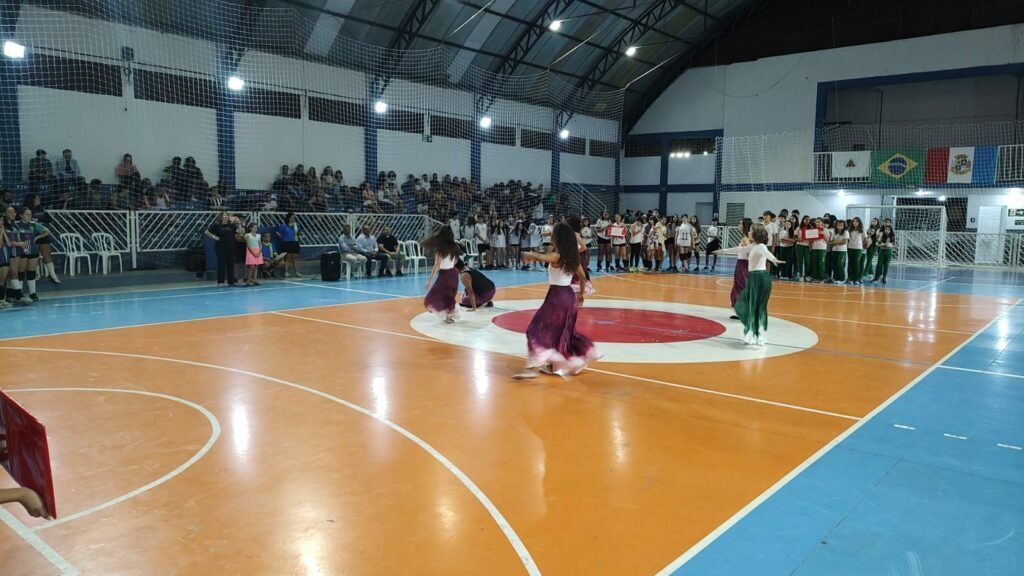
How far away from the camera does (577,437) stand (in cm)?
530

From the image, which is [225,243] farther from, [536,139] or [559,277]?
[536,139]

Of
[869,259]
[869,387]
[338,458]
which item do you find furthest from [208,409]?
[869,259]

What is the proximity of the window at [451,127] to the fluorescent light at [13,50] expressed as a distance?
13.3 m

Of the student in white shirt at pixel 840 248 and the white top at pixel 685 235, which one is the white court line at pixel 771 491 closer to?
the student in white shirt at pixel 840 248

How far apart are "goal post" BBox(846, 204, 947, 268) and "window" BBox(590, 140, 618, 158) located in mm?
11963

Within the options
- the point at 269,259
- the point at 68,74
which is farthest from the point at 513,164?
the point at 68,74

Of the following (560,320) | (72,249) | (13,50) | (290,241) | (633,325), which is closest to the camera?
(560,320)

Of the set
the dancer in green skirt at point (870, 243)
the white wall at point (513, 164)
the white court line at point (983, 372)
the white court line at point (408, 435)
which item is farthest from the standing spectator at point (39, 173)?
the dancer in green skirt at point (870, 243)

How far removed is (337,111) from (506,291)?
11.2 meters

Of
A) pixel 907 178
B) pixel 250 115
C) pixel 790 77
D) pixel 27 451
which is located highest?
pixel 790 77

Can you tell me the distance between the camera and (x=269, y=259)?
16.8 metres

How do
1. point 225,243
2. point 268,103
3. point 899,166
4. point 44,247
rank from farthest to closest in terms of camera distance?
point 899,166 → point 268,103 → point 225,243 → point 44,247

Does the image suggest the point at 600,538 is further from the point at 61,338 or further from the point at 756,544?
the point at 61,338

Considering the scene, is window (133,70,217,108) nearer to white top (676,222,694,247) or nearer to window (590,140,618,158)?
white top (676,222,694,247)
